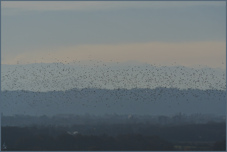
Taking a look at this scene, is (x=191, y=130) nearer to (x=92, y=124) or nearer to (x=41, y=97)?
(x=92, y=124)

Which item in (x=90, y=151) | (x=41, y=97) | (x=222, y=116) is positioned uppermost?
(x=41, y=97)

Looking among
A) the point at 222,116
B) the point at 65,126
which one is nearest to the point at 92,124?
the point at 65,126

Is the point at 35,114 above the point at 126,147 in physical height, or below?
above

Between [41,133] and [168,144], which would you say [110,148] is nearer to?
[168,144]

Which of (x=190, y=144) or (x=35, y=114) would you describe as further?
(x=35, y=114)

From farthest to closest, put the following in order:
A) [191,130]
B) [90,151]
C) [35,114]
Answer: [35,114] → [191,130] → [90,151]

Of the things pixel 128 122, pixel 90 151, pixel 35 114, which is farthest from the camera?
pixel 35 114

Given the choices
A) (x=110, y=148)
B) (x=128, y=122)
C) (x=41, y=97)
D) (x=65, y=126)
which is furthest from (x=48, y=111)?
(x=110, y=148)
